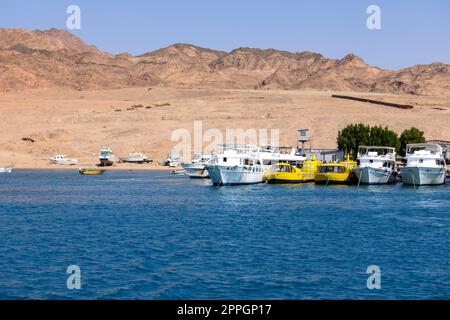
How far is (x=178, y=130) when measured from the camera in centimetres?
17662

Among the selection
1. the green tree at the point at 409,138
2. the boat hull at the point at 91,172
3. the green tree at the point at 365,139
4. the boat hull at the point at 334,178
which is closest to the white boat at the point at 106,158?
the boat hull at the point at 91,172

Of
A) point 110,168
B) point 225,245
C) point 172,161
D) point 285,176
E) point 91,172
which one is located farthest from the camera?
point 172,161

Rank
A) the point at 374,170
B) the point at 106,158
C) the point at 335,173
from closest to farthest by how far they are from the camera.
A: 1. the point at 374,170
2. the point at 335,173
3. the point at 106,158

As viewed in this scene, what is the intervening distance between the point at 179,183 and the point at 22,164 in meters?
55.6

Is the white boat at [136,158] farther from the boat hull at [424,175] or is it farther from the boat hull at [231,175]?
the boat hull at [424,175]

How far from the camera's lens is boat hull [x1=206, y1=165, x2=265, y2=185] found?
3659 inches

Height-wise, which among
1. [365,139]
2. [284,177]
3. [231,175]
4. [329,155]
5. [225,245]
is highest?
[365,139]

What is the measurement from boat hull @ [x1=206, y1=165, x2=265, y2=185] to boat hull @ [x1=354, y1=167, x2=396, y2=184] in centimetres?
1351

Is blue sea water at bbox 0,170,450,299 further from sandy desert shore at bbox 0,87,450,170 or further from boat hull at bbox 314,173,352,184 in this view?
sandy desert shore at bbox 0,87,450,170

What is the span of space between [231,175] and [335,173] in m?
15.0

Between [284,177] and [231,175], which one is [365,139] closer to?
[284,177]

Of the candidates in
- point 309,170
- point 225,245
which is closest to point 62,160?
point 309,170

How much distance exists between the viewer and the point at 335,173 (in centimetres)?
9969

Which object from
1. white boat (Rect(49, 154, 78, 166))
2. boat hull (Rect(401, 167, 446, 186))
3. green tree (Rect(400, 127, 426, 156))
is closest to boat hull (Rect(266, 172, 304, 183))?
boat hull (Rect(401, 167, 446, 186))
